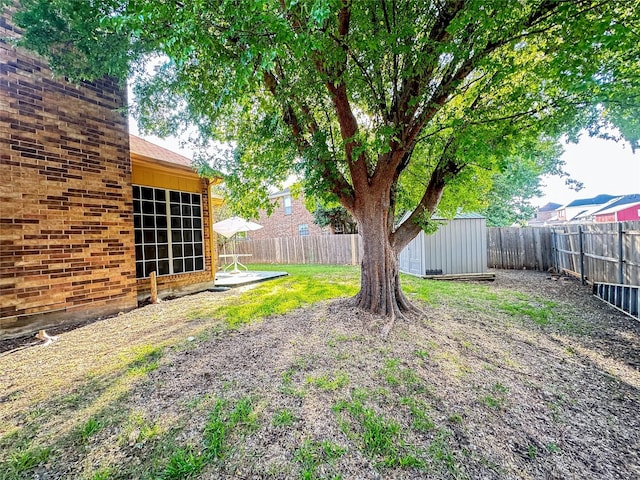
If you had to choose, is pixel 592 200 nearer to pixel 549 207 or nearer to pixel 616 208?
pixel 549 207

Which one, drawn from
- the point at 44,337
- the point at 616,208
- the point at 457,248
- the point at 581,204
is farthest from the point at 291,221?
the point at 581,204

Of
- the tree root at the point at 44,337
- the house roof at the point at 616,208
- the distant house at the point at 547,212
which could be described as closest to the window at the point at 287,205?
the tree root at the point at 44,337

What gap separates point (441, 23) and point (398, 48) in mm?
827

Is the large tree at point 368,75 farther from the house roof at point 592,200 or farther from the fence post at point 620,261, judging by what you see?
the house roof at point 592,200

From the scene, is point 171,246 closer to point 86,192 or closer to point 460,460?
point 86,192

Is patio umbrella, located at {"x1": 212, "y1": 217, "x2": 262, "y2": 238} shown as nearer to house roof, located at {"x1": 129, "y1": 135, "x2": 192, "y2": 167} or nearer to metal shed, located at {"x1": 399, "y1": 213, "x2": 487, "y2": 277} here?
house roof, located at {"x1": 129, "y1": 135, "x2": 192, "y2": 167}

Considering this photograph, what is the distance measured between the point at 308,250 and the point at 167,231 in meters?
9.86

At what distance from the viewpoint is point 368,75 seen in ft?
14.3

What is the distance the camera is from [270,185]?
6.04 metres

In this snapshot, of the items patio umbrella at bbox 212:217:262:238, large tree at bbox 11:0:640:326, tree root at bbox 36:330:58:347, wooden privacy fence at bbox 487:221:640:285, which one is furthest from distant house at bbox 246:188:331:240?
tree root at bbox 36:330:58:347

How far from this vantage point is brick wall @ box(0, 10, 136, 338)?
4.35 meters

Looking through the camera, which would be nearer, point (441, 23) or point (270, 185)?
point (441, 23)

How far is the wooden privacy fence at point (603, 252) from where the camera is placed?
539 centimetres

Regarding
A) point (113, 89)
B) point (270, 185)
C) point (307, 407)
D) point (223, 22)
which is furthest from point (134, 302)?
point (223, 22)
